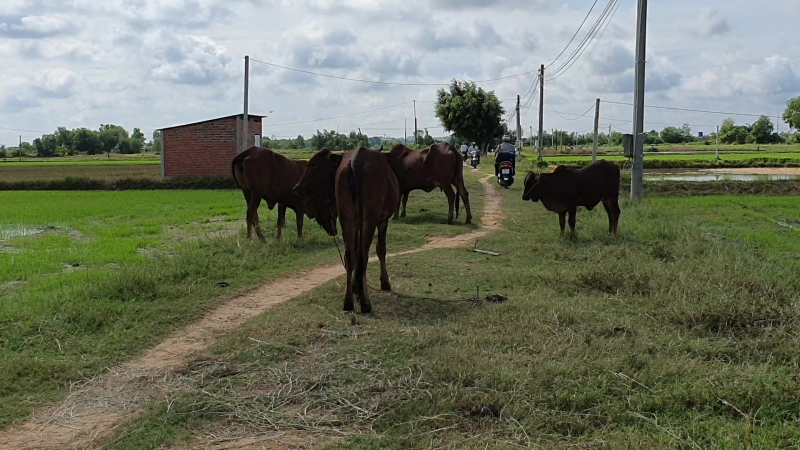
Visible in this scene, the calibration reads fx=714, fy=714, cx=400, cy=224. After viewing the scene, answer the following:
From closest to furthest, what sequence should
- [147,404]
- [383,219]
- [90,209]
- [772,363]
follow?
1. [147,404]
2. [772,363]
3. [383,219]
4. [90,209]

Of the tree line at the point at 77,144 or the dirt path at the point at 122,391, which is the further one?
the tree line at the point at 77,144

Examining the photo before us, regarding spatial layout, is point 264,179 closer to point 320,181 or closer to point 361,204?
point 320,181

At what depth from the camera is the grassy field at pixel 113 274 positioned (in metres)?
6.09

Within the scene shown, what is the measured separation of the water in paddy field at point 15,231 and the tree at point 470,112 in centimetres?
3241

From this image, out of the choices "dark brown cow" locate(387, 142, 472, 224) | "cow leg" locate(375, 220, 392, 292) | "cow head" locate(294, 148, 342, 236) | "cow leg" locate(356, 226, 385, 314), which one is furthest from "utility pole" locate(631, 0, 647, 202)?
"cow leg" locate(356, 226, 385, 314)

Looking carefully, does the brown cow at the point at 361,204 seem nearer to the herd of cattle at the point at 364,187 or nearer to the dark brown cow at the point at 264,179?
the herd of cattle at the point at 364,187

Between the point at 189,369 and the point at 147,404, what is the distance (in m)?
0.75

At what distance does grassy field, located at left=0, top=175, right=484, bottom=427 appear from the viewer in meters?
6.09

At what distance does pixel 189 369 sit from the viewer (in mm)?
5859

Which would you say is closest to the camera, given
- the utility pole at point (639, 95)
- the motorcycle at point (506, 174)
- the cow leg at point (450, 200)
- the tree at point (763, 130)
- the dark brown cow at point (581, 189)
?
the dark brown cow at point (581, 189)

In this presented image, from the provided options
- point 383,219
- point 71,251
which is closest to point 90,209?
point 71,251

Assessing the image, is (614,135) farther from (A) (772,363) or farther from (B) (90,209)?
(A) (772,363)

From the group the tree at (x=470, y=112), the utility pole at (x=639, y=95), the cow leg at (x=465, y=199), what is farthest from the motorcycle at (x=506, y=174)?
the tree at (x=470, y=112)

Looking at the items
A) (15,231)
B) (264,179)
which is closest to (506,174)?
(264,179)
